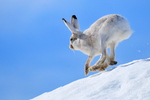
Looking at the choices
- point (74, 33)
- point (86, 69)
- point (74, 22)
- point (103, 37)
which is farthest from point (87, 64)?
point (74, 22)

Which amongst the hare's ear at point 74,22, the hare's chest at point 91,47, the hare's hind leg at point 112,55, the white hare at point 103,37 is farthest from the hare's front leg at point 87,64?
the hare's ear at point 74,22

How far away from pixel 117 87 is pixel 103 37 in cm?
391

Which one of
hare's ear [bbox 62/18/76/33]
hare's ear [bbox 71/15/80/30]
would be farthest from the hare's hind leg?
hare's ear [bbox 71/15/80/30]

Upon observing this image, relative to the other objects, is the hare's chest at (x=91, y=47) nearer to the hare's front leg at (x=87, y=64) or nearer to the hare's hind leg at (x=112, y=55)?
the hare's front leg at (x=87, y=64)

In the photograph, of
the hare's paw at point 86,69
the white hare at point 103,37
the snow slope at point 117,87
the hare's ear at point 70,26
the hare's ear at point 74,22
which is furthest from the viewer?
the hare's ear at point 74,22

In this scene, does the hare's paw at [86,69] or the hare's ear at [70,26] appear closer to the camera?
the hare's paw at [86,69]

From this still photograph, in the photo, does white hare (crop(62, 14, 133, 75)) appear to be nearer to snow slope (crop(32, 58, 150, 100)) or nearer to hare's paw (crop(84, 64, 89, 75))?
hare's paw (crop(84, 64, 89, 75))

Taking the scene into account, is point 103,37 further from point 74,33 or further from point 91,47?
point 74,33

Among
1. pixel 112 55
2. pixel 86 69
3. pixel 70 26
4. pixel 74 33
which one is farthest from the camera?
pixel 74 33

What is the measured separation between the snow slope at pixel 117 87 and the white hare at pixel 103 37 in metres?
2.44

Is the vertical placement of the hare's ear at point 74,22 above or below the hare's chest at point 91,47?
above

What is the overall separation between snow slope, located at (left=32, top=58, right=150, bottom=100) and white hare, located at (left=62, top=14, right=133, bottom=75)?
244 centimetres

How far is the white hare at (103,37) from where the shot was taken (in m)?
10.6

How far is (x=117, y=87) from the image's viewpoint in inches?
276
